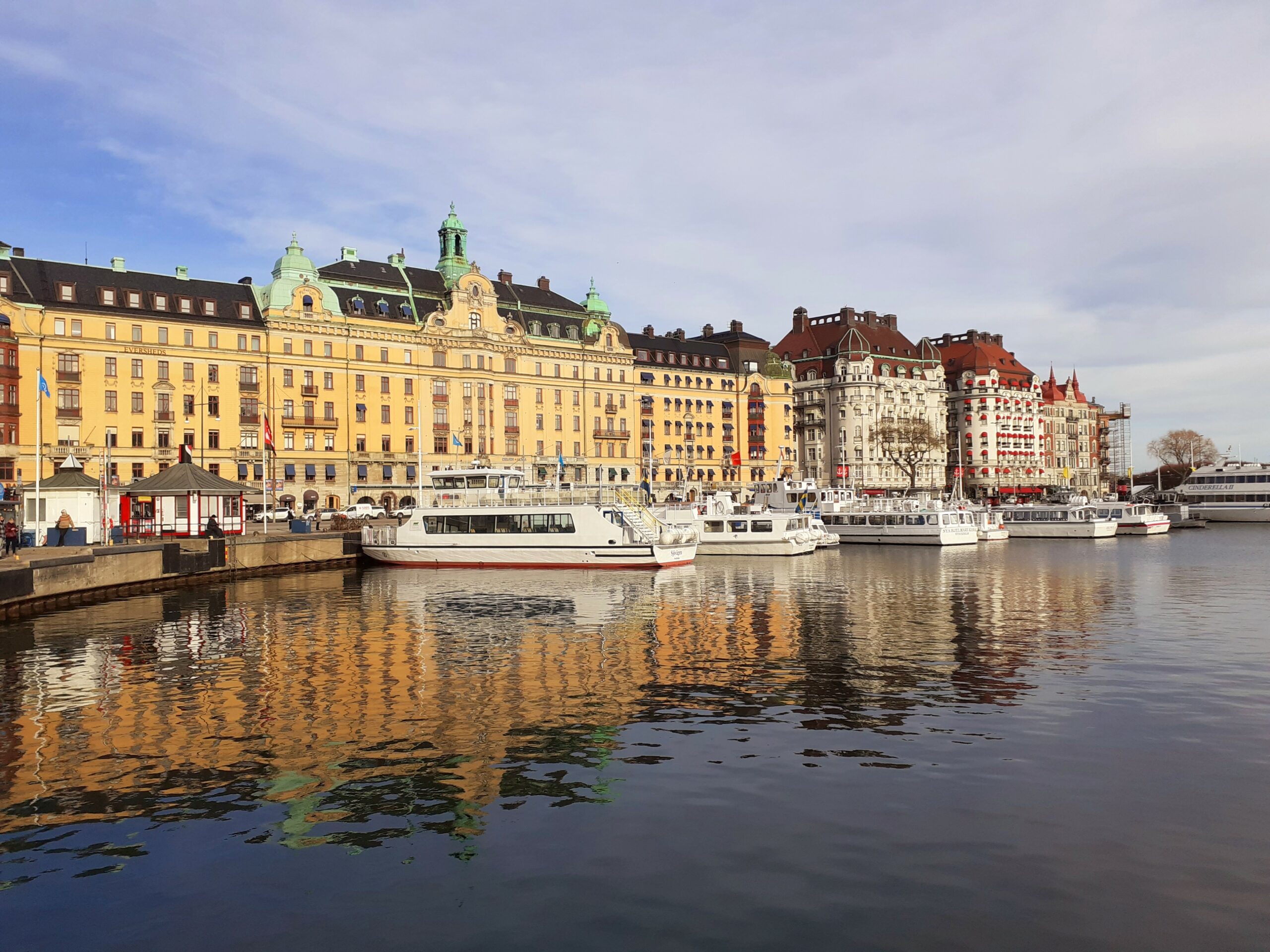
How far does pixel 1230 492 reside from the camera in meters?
148

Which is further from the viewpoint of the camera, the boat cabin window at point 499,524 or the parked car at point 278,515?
the parked car at point 278,515

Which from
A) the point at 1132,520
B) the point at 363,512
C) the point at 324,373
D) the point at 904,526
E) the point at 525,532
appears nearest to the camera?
the point at 525,532

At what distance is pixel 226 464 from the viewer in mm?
107000

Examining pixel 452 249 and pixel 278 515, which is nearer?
pixel 278 515

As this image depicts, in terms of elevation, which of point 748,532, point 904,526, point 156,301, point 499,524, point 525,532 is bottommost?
point 904,526

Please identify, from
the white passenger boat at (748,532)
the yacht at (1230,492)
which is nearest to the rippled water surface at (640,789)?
the white passenger boat at (748,532)

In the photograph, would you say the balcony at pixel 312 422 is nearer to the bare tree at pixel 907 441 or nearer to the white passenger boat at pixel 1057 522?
the white passenger boat at pixel 1057 522

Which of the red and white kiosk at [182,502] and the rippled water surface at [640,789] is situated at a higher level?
the red and white kiosk at [182,502]

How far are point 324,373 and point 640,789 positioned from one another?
104 metres

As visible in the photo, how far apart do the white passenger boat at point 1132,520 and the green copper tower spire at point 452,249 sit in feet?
282

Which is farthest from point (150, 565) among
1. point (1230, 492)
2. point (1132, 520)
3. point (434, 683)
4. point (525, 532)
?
point (1230, 492)

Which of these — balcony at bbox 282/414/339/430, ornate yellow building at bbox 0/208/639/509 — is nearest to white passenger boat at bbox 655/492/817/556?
ornate yellow building at bbox 0/208/639/509

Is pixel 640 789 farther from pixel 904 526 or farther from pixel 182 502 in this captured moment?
pixel 904 526

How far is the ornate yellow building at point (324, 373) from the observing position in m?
99.2
